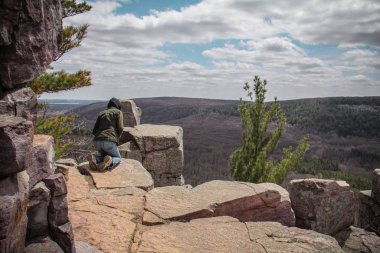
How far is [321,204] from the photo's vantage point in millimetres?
11883

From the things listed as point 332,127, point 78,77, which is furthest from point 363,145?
point 78,77

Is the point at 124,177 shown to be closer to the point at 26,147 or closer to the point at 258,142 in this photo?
the point at 26,147

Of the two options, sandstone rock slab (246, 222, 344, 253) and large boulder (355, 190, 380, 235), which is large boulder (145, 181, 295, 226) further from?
large boulder (355, 190, 380, 235)

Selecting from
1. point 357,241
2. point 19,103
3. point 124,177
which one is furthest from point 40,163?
point 357,241

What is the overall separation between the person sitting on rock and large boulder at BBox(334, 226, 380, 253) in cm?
857

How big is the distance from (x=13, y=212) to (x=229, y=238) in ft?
12.0

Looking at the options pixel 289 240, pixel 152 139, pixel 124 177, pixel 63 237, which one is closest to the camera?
pixel 63 237

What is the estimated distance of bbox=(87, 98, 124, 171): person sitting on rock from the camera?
31.2ft

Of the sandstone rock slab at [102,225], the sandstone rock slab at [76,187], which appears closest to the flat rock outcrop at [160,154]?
the sandstone rock slab at [76,187]

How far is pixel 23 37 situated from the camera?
3.93m

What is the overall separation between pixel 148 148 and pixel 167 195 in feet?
17.6

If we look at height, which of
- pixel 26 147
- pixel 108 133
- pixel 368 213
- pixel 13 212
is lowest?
pixel 368 213

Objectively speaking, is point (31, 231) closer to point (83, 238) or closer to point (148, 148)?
point (83, 238)

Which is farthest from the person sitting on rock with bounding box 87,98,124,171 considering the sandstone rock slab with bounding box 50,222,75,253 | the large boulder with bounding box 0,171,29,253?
the large boulder with bounding box 0,171,29,253
